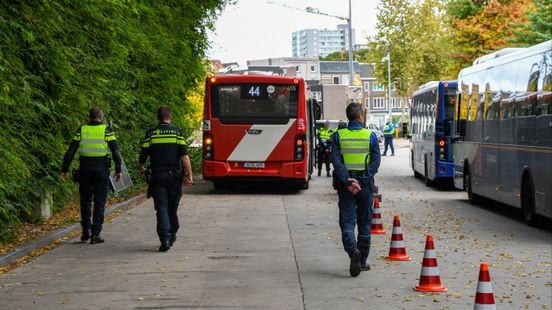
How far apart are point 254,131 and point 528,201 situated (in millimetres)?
10161

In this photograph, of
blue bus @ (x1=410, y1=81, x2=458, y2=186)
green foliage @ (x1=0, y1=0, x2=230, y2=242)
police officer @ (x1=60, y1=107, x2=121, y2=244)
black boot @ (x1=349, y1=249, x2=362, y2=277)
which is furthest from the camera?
blue bus @ (x1=410, y1=81, x2=458, y2=186)

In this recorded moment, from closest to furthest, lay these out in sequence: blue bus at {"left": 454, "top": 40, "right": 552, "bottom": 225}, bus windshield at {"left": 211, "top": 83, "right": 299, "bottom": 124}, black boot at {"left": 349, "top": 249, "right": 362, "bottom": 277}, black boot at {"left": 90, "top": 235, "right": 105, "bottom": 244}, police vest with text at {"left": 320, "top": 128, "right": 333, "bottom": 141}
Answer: black boot at {"left": 349, "top": 249, "right": 362, "bottom": 277}
black boot at {"left": 90, "top": 235, "right": 105, "bottom": 244}
blue bus at {"left": 454, "top": 40, "right": 552, "bottom": 225}
bus windshield at {"left": 211, "top": 83, "right": 299, "bottom": 124}
police vest with text at {"left": 320, "top": 128, "right": 333, "bottom": 141}

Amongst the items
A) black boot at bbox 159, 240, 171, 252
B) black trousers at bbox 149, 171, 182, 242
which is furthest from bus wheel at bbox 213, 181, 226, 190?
black boot at bbox 159, 240, 171, 252

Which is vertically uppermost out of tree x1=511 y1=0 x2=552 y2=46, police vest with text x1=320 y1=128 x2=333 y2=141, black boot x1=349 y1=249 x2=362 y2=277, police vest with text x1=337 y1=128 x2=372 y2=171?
tree x1=511 y1=0 x2=552 y2=46

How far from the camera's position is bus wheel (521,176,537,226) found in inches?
687

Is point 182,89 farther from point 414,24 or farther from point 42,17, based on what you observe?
point 414,24

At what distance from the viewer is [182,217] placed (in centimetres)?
2022

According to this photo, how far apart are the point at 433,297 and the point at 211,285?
7.70ft

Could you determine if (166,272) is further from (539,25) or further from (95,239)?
(539,25)

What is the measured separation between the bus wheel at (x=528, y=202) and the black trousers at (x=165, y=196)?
6242 millimetres

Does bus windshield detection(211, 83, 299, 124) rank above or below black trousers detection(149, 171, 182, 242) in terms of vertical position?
above

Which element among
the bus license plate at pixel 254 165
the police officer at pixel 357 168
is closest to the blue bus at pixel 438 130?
the bus license plate at pixel 254 165

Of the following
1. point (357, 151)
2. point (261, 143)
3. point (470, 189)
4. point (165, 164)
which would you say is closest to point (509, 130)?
point (470, 189)

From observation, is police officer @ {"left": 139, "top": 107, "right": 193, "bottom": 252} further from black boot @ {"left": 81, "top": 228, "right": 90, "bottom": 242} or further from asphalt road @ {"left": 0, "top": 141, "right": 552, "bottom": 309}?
black boot @ {"left": 81, "top": 228, "right": 90, "bottom": 242}
